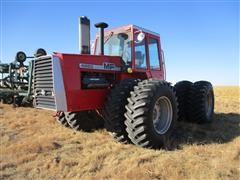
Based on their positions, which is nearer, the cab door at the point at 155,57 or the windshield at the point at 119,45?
the windshield at the point at 119,45

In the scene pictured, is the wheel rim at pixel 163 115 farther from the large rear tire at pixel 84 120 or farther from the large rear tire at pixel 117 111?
the large rear tire at pixel 84 120

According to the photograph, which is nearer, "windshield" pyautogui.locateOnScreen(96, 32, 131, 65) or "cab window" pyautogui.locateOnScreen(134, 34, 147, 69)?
"windshield" pyautogui.locateOnScreen(96, 32, 131, 65)

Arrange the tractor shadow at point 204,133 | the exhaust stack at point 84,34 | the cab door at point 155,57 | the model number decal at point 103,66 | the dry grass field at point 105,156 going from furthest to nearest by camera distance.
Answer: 1. the cab door at point 155,57
2. the tractor shadow at point 204,133
3. the exhaust stack at point 84,34
4. the model number decal at point 103,66
5. the dry grass field at point 105,156

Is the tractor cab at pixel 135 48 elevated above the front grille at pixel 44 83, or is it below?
above

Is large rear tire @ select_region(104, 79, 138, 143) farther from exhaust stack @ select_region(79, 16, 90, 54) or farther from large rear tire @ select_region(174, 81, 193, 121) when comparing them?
large rear tire @ select_region(174, 81, 193, 121)

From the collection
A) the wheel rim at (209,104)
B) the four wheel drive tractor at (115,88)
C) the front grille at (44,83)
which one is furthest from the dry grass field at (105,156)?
the wheel rim at (209,104)

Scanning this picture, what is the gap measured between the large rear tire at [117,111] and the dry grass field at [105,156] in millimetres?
237

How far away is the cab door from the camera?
806 centimetres

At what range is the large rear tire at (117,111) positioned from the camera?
633 cm

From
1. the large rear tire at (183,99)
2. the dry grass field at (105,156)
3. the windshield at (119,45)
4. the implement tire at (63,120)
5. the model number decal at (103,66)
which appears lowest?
the dry grass field at (105,156)

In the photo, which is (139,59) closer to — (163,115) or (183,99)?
(163,115)

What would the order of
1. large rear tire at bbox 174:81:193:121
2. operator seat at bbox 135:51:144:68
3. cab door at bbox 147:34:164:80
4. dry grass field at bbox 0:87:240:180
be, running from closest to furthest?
dry grass field at bbox 0:87:240:180 → operator seat at bbox 135:51:144:68 → cab door at bbox 147:34:164:80 → large rear tire at bbox 174:81:193:121

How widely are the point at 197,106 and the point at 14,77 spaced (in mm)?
6249

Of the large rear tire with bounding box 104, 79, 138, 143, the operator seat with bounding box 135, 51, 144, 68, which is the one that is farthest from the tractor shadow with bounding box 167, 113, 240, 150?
the operator seat with bounding box 135, 51, 144, 68
